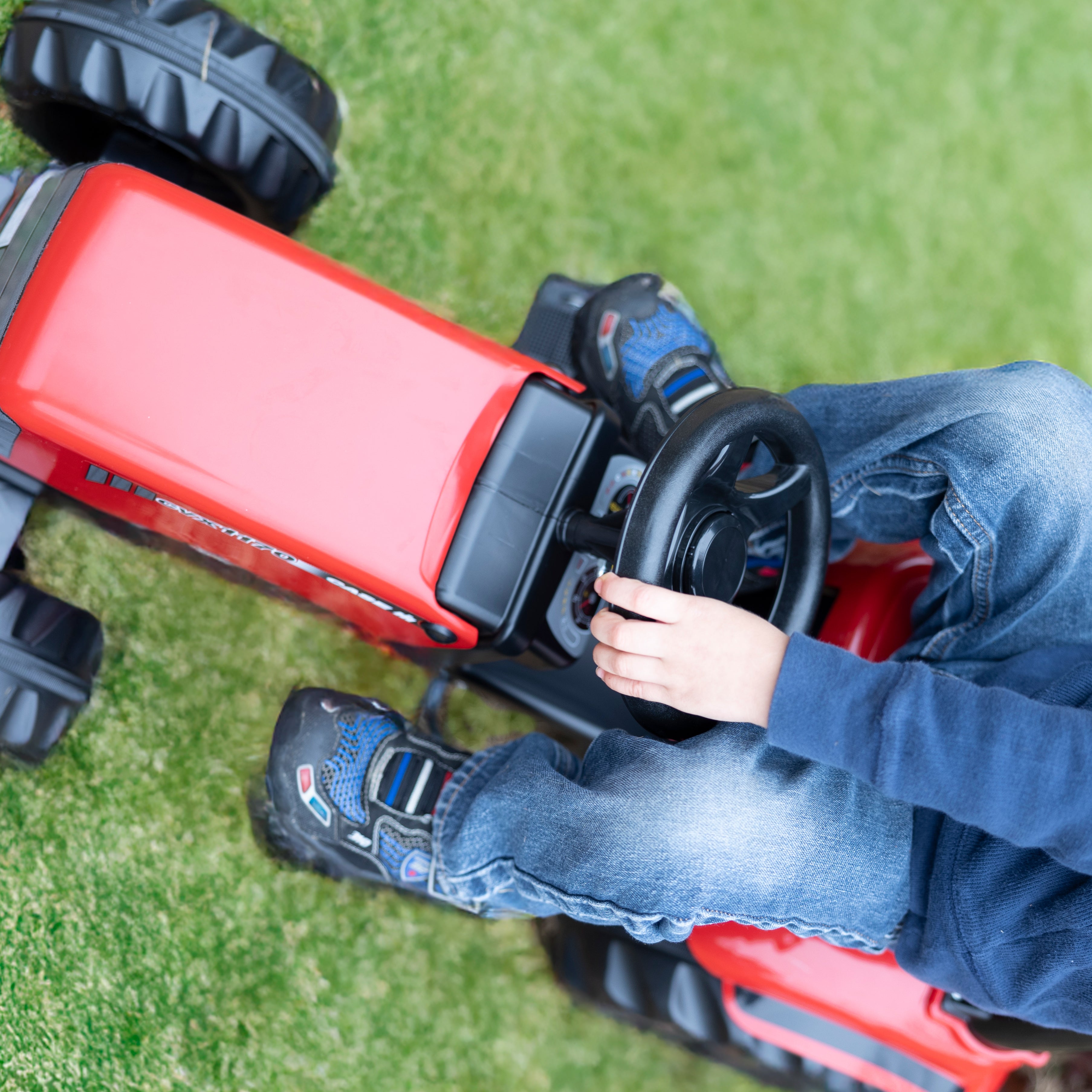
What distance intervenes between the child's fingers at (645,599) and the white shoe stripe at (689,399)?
36 centimetres

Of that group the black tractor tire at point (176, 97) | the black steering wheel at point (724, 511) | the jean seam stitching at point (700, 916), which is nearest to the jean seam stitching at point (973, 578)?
the black steering wheel at point (724, 511)

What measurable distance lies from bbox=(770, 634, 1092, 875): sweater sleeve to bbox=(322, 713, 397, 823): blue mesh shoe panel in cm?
45

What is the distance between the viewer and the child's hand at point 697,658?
26.9 inches

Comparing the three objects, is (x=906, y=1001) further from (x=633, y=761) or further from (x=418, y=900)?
(x=418, y=900)

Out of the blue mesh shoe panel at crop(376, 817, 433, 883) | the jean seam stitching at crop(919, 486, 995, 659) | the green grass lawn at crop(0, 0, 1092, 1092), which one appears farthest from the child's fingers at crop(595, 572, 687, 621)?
the green grass lawn at crop(0, 0, 1092, 1092)

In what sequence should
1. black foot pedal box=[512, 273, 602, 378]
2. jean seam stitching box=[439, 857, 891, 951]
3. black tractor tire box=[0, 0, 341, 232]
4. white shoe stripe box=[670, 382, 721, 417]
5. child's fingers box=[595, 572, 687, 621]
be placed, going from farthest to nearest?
black foot pedal box=[512, 273, 602, 378] → white shoe stripe box=[670, 382, 721, 417] → black tractor tire box=[0, 0, 341, 232] → jean seam stitching box=[439, 857, 891, 951] → child's fingers box=[595, 572, 687, 621]

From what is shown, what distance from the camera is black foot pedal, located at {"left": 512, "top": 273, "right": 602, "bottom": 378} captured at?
1.10m

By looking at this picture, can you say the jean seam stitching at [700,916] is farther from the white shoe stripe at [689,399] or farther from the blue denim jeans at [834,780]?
the white shoe stripe at [689,399]

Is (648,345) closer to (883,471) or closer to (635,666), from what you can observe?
(883,471)

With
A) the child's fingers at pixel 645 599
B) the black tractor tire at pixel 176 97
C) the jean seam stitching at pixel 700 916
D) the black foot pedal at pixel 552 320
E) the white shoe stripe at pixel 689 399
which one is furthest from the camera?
the black foot pedal at pixel 552 320

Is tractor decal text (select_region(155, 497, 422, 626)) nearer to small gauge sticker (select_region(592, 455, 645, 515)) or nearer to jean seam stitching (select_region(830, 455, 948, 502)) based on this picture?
small gauge sticker (select_region(592, 455, 645, 515))

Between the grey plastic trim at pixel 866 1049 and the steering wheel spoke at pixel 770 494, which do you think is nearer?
the steering wheel spoke at pixel 770 494

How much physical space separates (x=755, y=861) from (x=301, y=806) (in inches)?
17.9

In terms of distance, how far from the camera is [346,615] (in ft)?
3.18
